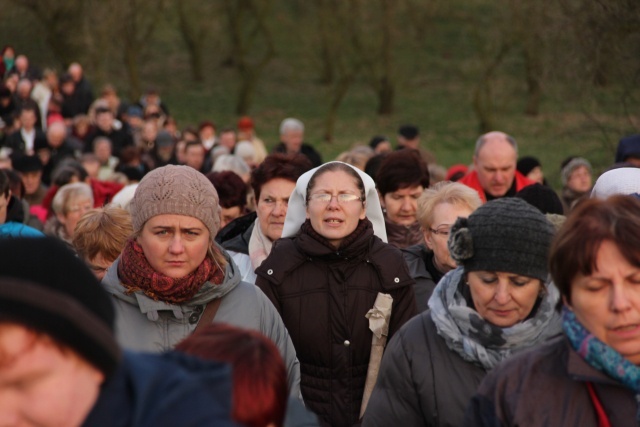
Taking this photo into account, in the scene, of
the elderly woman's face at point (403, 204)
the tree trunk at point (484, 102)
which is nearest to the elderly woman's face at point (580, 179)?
the elderly woman's face at point (403, 204)

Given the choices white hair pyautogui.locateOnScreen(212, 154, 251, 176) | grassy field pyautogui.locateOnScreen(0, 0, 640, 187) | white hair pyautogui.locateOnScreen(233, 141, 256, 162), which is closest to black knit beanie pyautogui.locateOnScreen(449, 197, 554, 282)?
white hair pyautogui.locateOnScreen(212, 154, 251, 176)

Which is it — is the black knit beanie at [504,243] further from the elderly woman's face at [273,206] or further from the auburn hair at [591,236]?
the elderly woman's face at [273,206]

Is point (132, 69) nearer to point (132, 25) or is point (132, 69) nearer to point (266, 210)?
point (132, 25)

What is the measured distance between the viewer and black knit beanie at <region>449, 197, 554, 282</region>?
4.53 meters

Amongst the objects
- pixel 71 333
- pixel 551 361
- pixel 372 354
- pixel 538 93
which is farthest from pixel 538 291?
pixel 538 93

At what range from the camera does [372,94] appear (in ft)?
150

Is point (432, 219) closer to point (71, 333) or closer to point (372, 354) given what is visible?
point (372, 354)

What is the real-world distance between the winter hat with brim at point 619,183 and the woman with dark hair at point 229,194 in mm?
3632

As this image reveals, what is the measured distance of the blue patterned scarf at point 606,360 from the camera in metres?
3.43

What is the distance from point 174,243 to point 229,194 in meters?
3.63

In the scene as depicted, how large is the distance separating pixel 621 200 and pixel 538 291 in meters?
1.07

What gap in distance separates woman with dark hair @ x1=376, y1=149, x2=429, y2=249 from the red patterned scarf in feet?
10.5

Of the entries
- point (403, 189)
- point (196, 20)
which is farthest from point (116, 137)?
point (196, 20)

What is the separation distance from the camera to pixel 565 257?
11.6 feet
